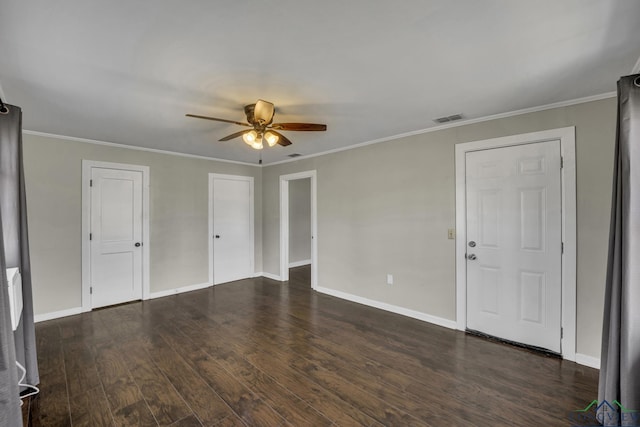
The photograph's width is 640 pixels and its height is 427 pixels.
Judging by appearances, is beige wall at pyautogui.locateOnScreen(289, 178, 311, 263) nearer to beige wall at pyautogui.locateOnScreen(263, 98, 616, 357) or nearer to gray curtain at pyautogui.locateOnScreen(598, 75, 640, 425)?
beige wall at pyautogui.locateOnScreen(263, 98, 616, 357)

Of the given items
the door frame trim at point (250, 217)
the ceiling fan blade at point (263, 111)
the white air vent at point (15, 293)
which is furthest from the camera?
the door frame trim at point (250, 217)

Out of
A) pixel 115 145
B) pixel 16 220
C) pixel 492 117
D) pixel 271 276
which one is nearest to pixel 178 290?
pixel 271 276

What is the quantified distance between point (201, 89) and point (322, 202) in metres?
2.80

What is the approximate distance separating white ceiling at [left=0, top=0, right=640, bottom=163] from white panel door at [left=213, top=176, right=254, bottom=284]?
97.0 inches

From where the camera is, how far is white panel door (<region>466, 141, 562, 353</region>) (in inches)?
106

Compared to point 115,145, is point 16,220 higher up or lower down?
lower down

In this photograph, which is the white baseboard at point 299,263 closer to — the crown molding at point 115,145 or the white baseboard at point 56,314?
the crown molding at point 115,145

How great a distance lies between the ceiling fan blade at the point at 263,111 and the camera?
2.37 meters

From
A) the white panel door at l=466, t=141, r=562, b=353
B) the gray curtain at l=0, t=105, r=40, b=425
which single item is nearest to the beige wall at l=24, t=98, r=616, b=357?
the white panel door at l=466, t=141, r=562, b=353

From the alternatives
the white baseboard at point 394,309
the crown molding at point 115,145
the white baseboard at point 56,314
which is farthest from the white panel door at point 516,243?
the white baseboard at point 56,314

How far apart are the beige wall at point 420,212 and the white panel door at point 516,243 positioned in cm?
18

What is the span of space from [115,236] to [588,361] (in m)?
5.76

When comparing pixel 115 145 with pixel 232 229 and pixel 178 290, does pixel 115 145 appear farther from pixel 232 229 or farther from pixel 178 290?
pixel 178 290

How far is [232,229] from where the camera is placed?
18.1 feet
